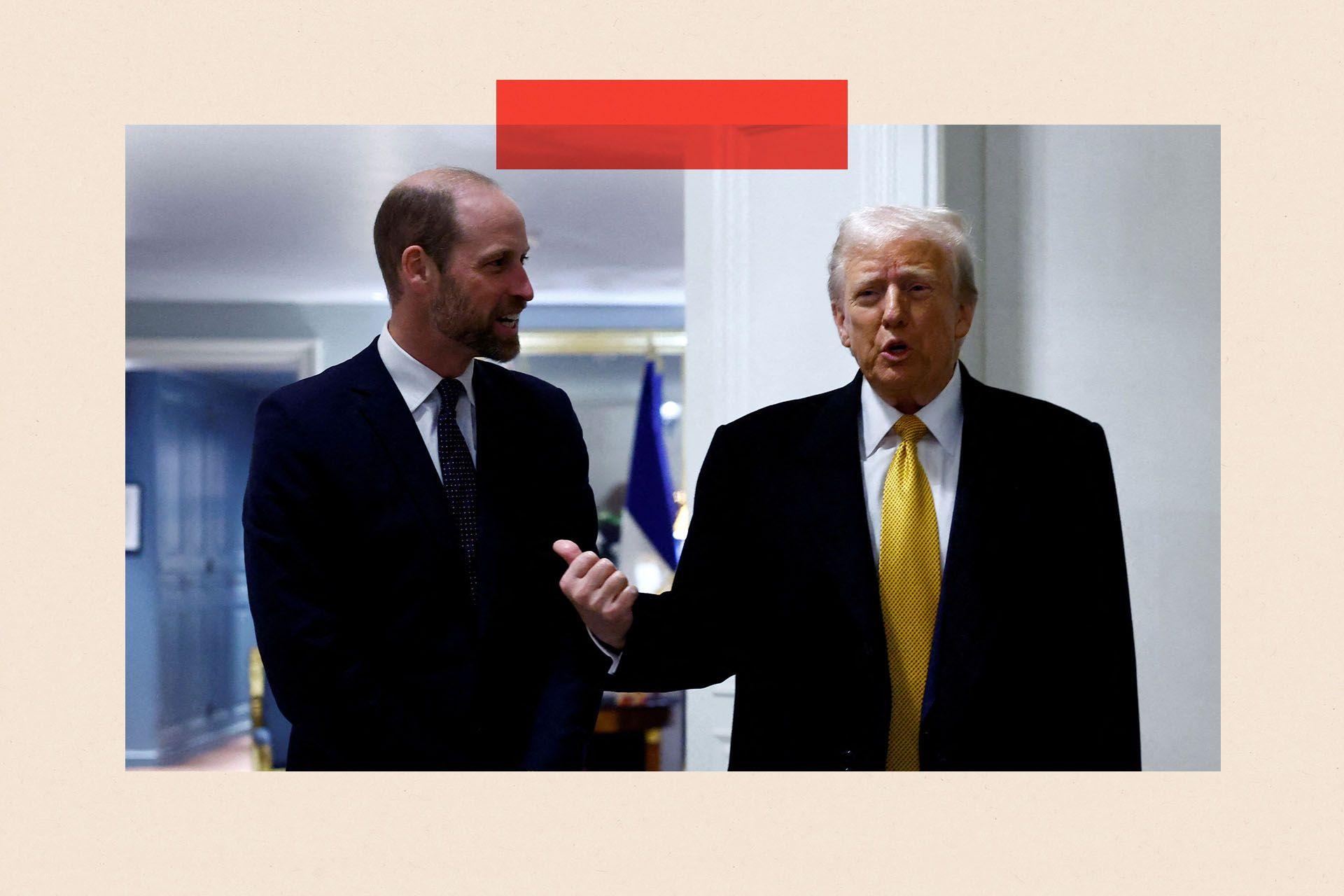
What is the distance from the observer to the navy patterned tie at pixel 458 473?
1.45 metres

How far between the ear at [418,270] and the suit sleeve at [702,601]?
39cm

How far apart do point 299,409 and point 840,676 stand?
70cm

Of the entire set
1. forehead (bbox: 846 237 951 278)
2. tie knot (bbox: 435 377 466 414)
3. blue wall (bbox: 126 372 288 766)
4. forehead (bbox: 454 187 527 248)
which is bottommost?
blue wall (bbox: 126 372 288 766)

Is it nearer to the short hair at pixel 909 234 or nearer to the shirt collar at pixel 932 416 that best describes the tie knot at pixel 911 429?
the shirt collar at pixel 932 416

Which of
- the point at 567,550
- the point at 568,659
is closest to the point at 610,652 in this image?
the point at 568,659

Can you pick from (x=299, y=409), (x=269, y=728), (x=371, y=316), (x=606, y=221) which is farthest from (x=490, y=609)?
(x=269, y=728)

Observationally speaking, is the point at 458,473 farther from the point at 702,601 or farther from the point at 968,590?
the point at 968,590

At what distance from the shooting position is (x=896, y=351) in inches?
55.2

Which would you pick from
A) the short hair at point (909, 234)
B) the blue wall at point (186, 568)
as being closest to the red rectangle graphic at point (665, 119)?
the short hair at point (909, 234)

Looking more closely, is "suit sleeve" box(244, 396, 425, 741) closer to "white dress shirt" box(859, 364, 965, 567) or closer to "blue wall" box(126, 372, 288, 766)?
"white dress shirt" box(859, 364, 965, 567)

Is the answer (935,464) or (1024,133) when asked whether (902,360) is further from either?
(1024,133)

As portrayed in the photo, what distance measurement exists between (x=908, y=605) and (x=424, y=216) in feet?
2.34

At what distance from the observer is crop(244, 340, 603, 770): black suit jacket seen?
140 centimetres

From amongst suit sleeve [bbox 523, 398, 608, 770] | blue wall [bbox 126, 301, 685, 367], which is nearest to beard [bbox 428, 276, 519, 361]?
suit sleeve [bbox 523, 398, 608, 770]
